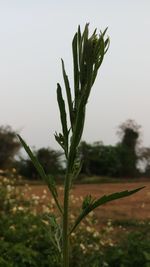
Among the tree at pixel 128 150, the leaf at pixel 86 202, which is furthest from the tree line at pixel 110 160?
the leaf at pixel 86 202

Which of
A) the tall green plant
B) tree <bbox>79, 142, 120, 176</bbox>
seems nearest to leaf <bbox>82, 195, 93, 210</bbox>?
the tall green plant

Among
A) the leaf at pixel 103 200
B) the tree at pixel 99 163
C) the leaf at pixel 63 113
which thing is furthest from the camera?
the tree at pixel 99 163

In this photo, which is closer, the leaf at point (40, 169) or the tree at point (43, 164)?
the leaf at point (40, 169)

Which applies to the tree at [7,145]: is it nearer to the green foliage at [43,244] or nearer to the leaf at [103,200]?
the green foliage at [43,244]

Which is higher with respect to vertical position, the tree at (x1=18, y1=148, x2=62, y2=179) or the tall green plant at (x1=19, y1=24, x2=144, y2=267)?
the tree at (x1=18, y1=148, x2=62, y2=179)

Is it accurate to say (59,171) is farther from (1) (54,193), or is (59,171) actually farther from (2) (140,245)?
(1) (54,193)

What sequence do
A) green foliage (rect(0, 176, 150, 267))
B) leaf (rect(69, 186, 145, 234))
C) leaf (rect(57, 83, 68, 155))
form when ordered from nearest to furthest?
leaf (rect(69, 186, 145, 234)), leaf (rect(57, 83, 68, 155)), green foliage (rect(0, 176, 150, 267))

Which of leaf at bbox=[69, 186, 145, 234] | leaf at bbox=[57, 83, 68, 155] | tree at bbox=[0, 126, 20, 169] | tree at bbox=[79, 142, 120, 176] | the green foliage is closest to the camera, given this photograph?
leaf at bbox=[69, 186, 145, 234]

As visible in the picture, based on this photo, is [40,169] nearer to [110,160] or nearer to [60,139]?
[60,139]

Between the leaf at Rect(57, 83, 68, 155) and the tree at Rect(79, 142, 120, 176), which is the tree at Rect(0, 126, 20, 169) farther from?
the leaf at Rect(57, 83, 68, 155)
